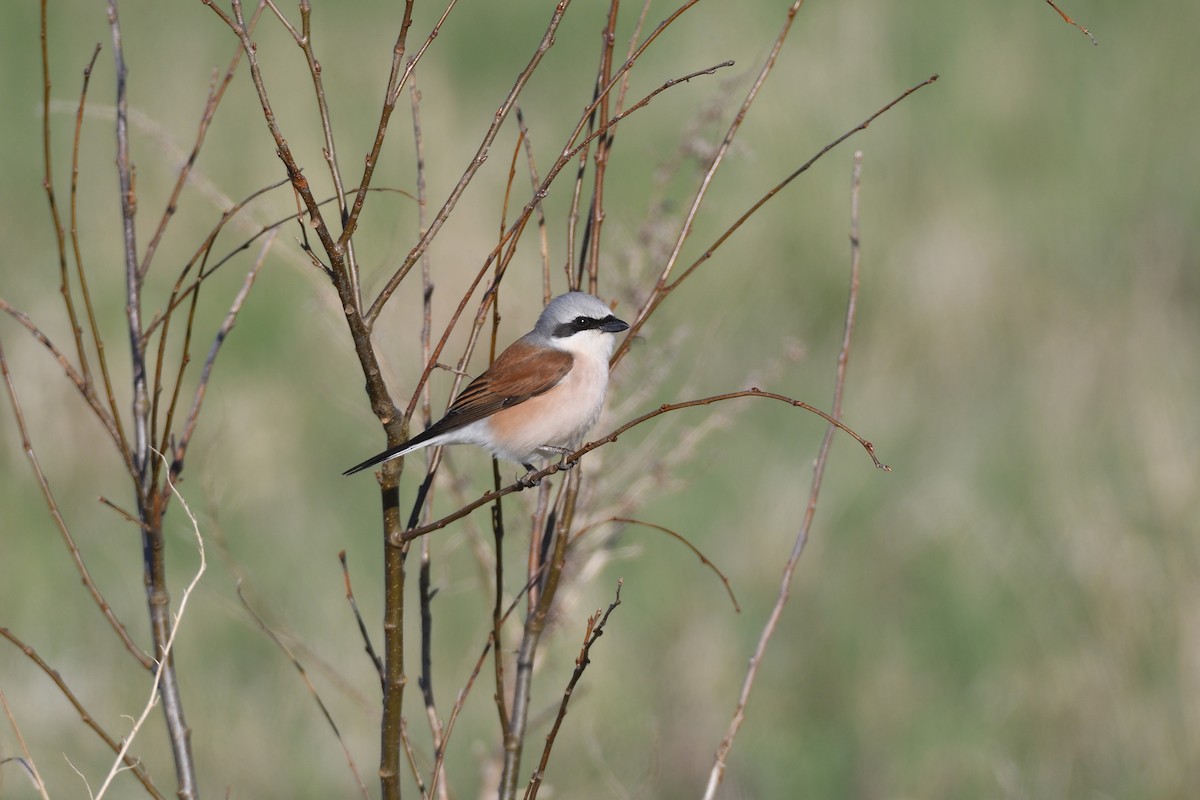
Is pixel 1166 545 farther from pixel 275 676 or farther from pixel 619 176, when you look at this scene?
pixel 619 176

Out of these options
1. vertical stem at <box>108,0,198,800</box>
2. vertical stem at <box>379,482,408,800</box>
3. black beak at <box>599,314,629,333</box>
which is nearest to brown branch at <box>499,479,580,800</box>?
vertical stem at <box>379,482,408,800</box>

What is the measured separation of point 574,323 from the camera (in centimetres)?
416

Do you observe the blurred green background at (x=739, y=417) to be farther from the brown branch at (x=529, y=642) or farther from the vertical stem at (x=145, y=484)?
the brown branch at (x=529, y=642)

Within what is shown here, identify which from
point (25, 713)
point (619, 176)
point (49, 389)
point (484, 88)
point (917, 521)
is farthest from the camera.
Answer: point (484, 88)

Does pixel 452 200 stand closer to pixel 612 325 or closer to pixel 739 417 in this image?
pixel 612 325

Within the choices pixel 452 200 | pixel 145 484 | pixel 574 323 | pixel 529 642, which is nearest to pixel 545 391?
pixel 574 323

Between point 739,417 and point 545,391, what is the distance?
347 centimetres

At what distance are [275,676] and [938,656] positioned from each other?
8.77 feet

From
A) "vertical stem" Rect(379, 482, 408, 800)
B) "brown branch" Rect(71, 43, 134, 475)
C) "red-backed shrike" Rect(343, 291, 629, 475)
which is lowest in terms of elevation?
"vertical stem" Rect(379, 482, 408, 800)

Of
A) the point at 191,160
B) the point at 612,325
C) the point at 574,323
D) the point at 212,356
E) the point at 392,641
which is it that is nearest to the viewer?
the point at 392,641

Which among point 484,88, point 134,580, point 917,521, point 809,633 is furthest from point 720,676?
point 484,88

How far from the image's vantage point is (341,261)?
2.31 m

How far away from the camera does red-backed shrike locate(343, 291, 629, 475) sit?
4073 mm

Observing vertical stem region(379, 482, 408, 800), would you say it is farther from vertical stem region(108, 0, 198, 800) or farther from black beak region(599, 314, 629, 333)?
black beak region(599, 314, 629, 333)
